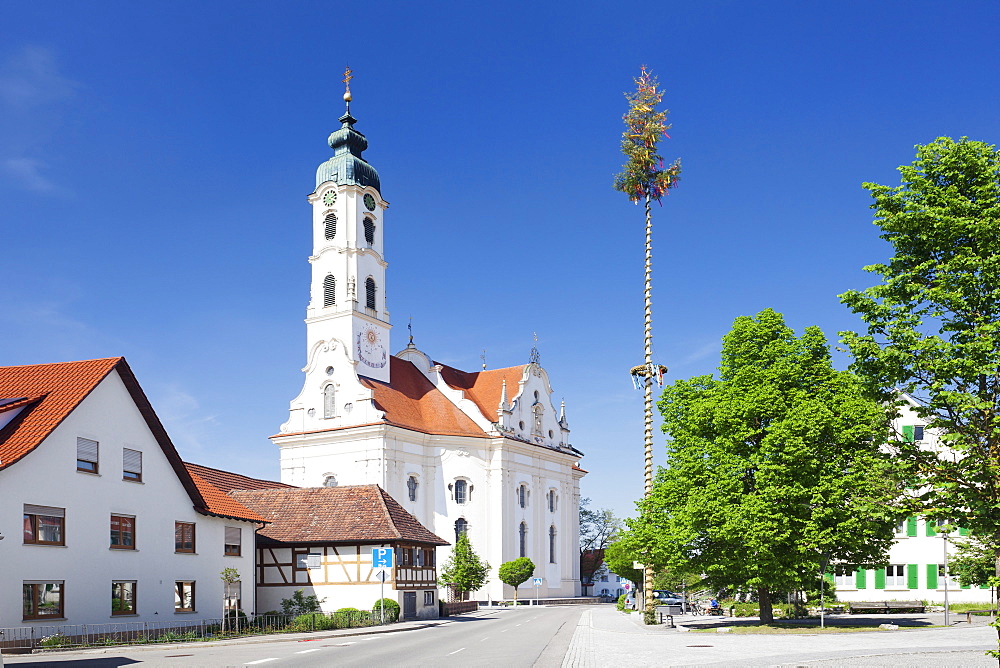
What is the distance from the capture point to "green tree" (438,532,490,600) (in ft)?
222

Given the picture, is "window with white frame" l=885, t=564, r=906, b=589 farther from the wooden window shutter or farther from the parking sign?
the wooden window shutter

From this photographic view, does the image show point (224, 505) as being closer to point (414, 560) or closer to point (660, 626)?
point (414, 560)

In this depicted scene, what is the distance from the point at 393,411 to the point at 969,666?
58828mm

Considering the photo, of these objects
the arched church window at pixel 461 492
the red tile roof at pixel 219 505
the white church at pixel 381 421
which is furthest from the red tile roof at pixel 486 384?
the red tile roof at pixel 219 505

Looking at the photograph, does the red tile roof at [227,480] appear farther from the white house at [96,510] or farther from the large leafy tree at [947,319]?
the large leafy tree at [947,319]

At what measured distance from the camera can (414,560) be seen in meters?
45.9

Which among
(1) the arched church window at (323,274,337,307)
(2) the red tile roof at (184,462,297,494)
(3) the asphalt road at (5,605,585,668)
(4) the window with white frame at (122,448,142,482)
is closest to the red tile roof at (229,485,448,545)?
(2) the red tile roof at (184,462,297,494)

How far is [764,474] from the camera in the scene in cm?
3164

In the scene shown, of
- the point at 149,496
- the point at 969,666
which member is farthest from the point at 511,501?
the point at 969,666

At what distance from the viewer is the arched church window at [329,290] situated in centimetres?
7631

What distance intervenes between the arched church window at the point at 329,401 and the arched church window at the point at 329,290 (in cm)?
651

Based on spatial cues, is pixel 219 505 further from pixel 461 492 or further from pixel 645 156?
pixel 461 492

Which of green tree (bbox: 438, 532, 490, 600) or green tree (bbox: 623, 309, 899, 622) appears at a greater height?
green tree (bbox: 623, 309, 899, 622)

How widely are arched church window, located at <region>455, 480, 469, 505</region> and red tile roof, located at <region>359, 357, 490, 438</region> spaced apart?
377 centimetres
